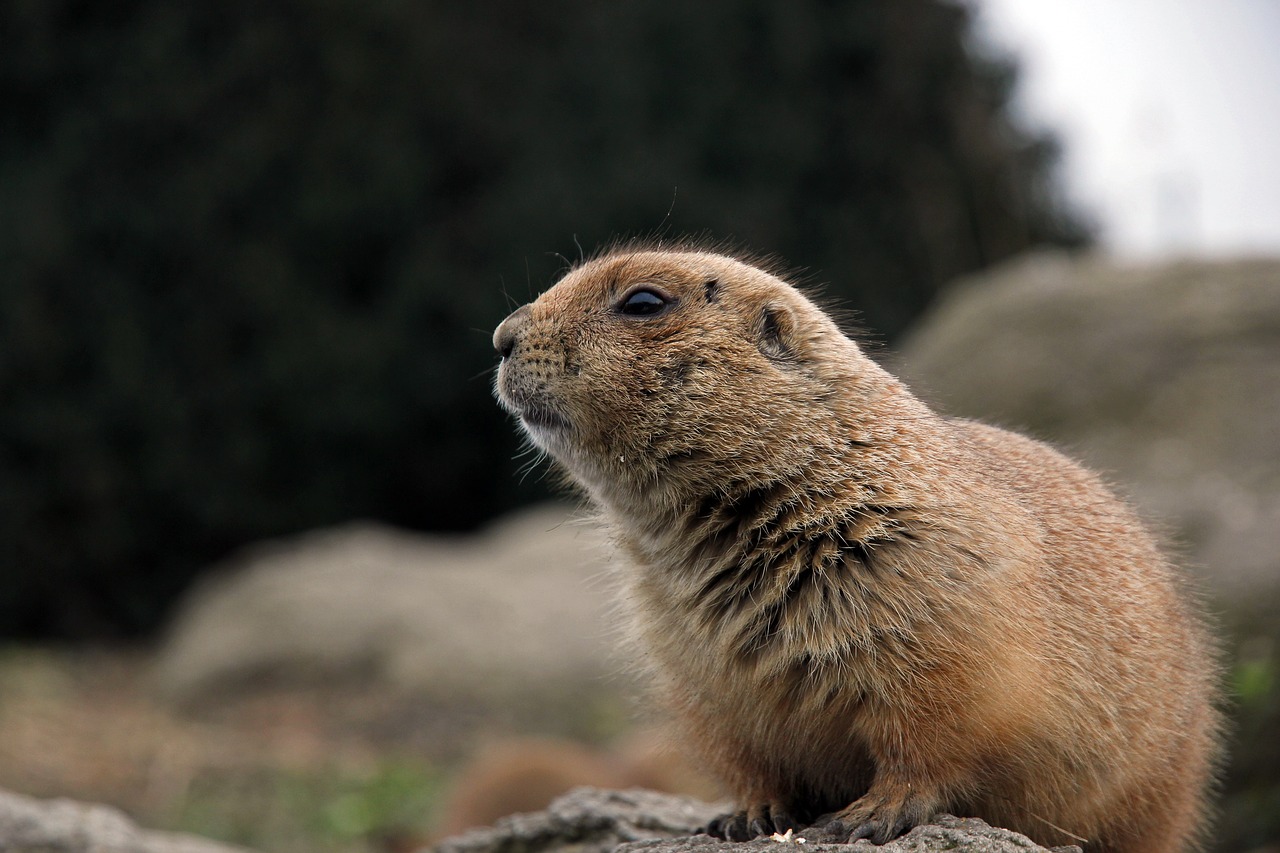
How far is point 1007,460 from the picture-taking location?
447 centimetres

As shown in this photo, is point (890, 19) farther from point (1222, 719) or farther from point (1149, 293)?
point (1222, 719)

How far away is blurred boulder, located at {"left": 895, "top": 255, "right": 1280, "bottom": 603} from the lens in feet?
→ 28.4

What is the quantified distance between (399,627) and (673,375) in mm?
9452

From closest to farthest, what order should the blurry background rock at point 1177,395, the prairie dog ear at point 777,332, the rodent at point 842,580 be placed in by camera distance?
the rodent at point 842,580 < the prairie dog ear at point 777,332 < the blurry background rock at point 1177,395

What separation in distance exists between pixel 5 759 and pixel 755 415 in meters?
9.26

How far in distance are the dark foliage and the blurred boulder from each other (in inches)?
190

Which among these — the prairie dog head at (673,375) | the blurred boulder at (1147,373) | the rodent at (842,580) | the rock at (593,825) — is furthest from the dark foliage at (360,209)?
the rodent at (842,580)

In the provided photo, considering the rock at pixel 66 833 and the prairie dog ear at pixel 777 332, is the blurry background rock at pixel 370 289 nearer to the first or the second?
the rock at pixel 66 833

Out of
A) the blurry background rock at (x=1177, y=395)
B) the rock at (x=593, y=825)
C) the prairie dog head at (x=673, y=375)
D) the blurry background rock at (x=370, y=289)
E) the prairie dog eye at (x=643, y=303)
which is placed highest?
the blurry background rock at (x=370, y=289)

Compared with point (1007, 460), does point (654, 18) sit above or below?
above

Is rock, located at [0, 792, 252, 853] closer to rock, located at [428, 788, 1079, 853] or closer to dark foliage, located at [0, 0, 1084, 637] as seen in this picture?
rock, located at [428, 788, 1079, 853]

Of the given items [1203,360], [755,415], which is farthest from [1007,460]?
[1203,360]

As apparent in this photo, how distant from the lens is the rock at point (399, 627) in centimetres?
1247

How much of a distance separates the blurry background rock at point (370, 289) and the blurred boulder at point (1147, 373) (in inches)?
2.9
